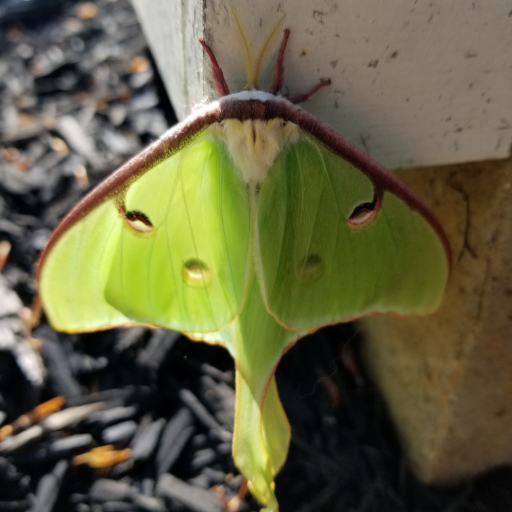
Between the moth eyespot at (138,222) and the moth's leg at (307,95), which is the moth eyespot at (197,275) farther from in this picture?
the moth's leg at (307,95)

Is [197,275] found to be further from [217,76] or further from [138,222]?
[217,76]

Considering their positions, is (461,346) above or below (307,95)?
below

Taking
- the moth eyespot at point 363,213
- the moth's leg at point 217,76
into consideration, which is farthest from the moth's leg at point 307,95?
the moth eyespot at point 363,213

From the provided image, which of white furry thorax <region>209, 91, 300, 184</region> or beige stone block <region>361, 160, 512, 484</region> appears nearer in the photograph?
white furry thorax <region>209, 91, 300, 184</region>

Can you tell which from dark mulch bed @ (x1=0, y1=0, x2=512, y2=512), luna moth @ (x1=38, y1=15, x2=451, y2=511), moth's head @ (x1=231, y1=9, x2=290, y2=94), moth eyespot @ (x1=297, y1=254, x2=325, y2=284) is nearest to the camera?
moth's head @ (x1=231, y1=9, x2=290, y2=94)

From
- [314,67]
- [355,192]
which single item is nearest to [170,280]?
[355,192]

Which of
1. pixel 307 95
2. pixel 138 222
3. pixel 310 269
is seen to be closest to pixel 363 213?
pixel 310 269

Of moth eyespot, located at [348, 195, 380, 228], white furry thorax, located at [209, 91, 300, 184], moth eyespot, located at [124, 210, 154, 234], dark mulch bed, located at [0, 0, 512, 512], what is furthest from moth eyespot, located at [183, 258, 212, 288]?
dark mulch bed, located at [0, 0, 512, 512]

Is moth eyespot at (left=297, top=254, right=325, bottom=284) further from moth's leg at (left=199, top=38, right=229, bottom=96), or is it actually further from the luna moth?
moth's leg at (left=199, top=38, right=229, bottom=96)

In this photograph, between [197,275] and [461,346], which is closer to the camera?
[197,275]
